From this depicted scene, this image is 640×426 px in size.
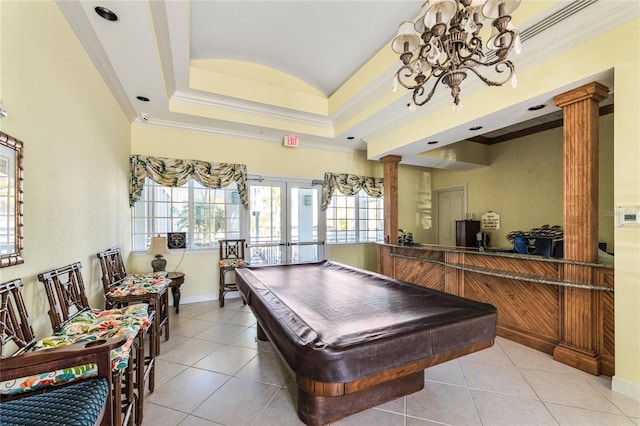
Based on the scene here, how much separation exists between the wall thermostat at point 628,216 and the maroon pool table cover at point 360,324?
4.62 feet

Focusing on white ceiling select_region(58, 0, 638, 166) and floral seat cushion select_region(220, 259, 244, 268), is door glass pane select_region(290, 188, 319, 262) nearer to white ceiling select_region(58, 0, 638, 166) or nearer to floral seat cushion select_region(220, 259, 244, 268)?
floral seat cushion select_region(220, 259, 244, 268)

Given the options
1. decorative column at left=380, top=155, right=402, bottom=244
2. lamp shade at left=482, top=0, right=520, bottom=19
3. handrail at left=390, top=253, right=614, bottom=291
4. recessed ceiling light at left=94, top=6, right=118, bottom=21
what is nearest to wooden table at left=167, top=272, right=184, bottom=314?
recessed ceiling light at left=94, top=6, right=118, bottom=21

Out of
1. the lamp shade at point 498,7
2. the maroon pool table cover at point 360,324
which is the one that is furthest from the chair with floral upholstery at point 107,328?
the lamp shade at point 498,7

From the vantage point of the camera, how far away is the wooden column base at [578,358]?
2.33 m

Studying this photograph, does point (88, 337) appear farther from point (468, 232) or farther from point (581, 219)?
point (468, 232)

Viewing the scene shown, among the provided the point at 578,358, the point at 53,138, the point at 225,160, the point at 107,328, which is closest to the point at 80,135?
the point at 53,138

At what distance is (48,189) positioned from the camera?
191 cm

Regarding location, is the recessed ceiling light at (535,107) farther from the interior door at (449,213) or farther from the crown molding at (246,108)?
the interior door at (449,213)

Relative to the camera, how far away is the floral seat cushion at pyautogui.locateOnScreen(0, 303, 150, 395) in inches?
49.7

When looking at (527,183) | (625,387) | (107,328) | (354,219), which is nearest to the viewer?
(107,328)

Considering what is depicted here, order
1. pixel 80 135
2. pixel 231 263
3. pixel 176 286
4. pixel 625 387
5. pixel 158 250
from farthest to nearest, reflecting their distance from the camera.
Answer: pixel 231 263, pixel 176 286, pixel 158 250, pixel 80 135, pixel 625 387

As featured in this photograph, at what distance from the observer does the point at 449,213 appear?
6.92 metres

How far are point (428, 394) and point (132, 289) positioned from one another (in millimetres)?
2946

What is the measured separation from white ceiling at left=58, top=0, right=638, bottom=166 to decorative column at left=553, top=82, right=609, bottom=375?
228mm
